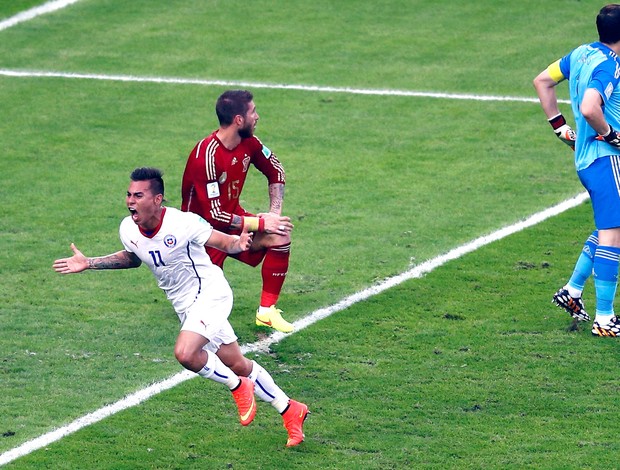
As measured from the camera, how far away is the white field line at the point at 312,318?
25.2 feet

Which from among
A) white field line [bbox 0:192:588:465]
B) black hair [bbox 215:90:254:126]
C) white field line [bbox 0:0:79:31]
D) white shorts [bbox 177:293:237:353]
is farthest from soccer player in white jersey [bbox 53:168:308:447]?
white field line [bbox 0:0:79:31]

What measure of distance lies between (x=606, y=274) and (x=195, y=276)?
3.35m

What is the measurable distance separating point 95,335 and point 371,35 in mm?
10004

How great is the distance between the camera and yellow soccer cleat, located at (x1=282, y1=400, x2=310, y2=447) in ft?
24.9

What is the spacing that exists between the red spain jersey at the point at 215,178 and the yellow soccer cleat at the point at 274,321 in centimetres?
79

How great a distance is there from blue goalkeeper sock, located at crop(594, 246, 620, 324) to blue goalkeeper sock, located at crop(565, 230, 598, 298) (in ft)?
0.82

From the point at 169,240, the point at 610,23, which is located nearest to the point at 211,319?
the point at 169,240

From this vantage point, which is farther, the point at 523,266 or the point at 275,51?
the point at 275,51

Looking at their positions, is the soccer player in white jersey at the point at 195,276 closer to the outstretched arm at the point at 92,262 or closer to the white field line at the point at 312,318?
the outstretched arm at the point at 92,262

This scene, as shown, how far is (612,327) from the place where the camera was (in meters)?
9.25

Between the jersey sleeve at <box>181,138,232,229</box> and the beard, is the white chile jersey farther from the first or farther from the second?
the beard

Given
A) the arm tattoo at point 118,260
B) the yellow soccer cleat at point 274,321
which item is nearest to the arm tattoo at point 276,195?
the yellow soccer cleat at point 274,321

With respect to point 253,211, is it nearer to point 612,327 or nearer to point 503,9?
point 612,327

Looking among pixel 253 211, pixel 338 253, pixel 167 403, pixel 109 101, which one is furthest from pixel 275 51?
pixel 167 403
